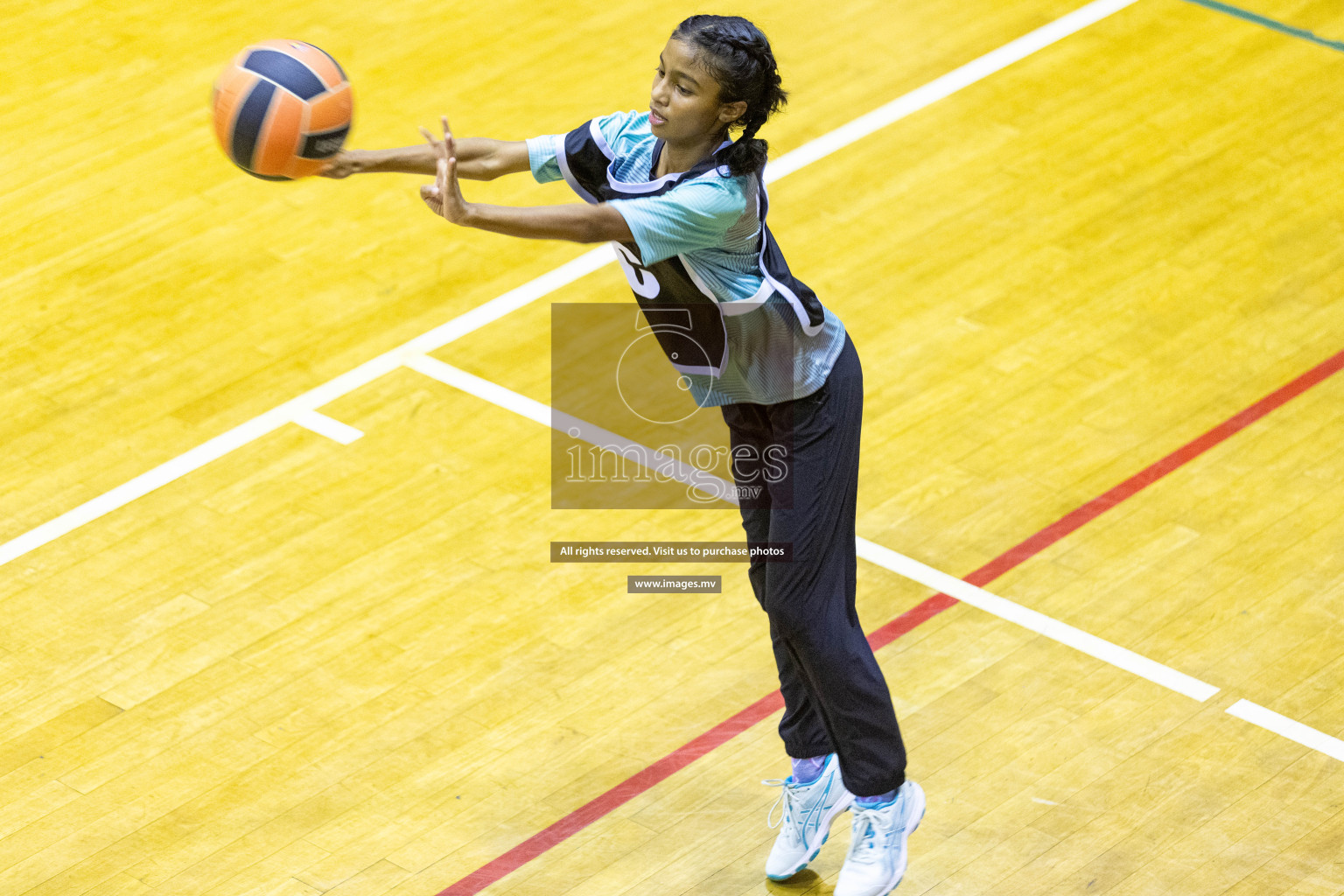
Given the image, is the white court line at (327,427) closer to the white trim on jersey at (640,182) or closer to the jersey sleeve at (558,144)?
the jersey sleeve at (558,144)

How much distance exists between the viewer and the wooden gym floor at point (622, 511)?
4.71m

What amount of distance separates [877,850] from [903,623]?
4.06 feet

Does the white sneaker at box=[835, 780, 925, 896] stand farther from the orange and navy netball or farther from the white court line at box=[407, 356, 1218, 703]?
the orange and navy netball

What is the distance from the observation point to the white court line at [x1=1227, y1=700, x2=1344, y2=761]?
4910 millimetres

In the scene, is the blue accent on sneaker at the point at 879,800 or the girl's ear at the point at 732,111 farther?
the blue accent on sneaker at the point at 879,800

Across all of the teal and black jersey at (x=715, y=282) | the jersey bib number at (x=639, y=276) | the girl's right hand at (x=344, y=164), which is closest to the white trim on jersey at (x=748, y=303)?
the teal and black jersey at (x=715, y=282)

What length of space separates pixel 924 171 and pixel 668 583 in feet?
9.69

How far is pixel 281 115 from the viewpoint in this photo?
4172 mm

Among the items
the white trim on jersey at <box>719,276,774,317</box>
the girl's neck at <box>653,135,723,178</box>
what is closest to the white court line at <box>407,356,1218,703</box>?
the white trim on jersey at <box>719,276,774,317</box>

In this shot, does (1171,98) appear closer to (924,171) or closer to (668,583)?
(924,171)

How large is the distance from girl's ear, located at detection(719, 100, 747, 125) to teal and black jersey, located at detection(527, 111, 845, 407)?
0.09 meters

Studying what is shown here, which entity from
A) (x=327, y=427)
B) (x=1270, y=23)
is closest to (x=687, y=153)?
(x=327, y=427)

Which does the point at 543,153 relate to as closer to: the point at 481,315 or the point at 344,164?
the point at 344,164

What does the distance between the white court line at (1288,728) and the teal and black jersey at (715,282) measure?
176 cm
